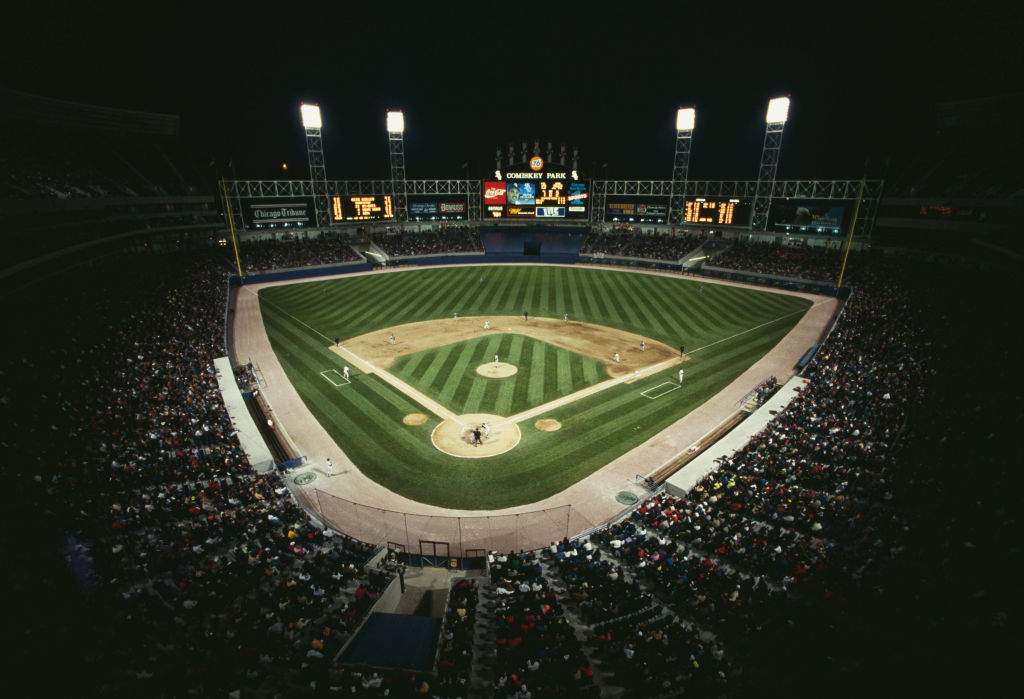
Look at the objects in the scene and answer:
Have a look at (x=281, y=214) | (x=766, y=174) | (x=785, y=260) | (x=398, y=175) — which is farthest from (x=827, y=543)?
(x=398, y=175)

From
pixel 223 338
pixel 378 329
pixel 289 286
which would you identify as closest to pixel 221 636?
pixel 223 338

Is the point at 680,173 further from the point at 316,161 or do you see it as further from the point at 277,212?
the point at 277,212

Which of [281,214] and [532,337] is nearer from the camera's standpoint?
[532,337]

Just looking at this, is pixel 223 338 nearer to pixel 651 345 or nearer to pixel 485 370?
pixel 485 370

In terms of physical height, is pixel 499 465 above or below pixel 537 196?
below

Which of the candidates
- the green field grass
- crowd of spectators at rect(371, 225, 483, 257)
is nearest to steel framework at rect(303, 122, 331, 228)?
crowd of spectators at rect(371, 225, 483, 257)

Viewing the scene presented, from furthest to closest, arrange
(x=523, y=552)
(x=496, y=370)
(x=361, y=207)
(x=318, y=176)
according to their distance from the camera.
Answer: (x=361, y=207) < (x=318, y=176) < (x=496, y=370) < (x=523, y=552)
